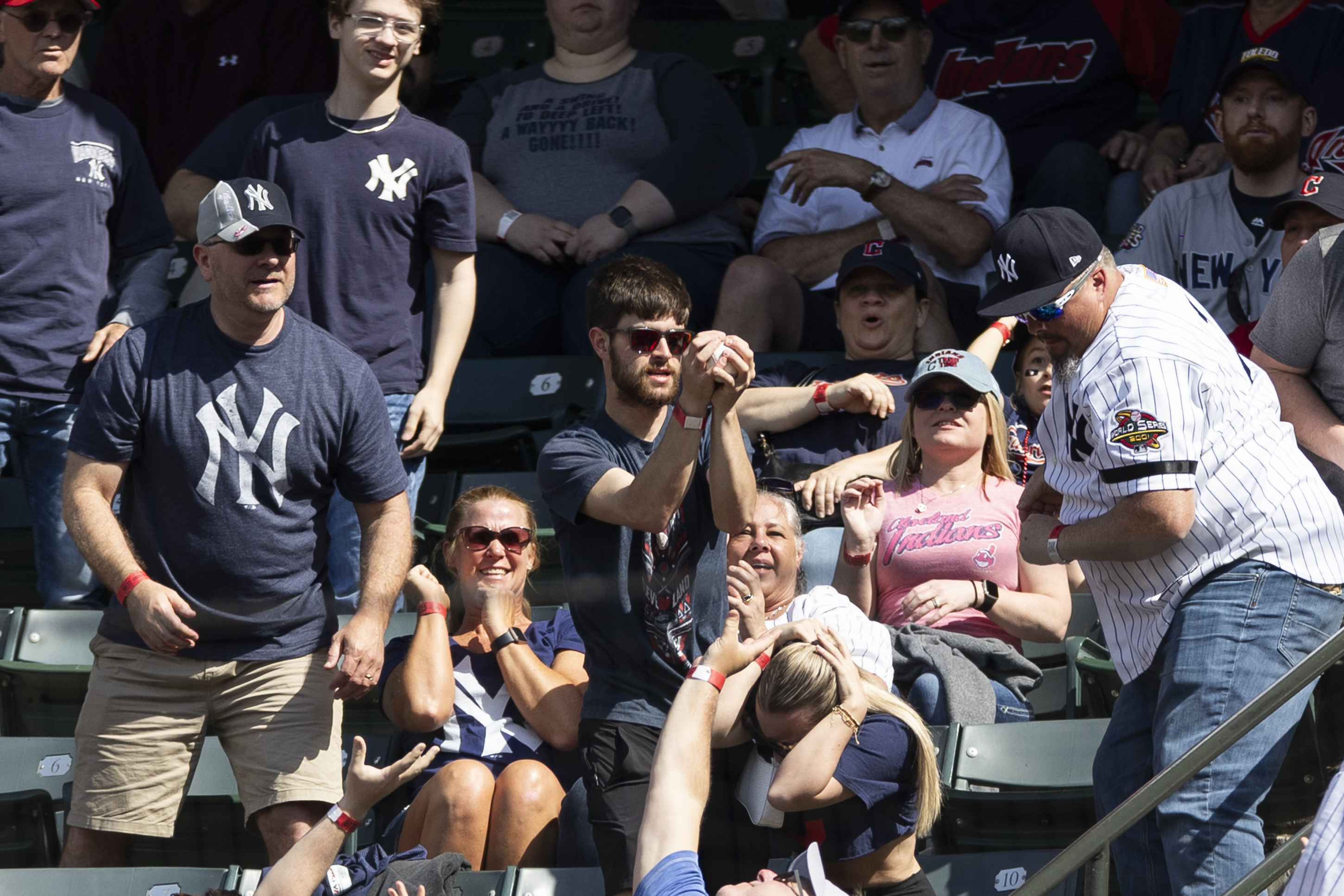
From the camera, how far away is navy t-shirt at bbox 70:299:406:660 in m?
3.13

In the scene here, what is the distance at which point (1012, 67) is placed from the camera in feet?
19.2

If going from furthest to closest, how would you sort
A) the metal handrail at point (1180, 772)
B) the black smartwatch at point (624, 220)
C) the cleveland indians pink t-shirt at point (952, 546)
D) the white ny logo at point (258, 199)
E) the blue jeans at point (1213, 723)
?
the black smartwatch at point (624, 220)
the cleveland indians pink t-shirt at point (952, 546)
the white ny logo at point (258, 199)
the blue jeans at point (1213, 723)
the metal handrail at point (1180, 772)

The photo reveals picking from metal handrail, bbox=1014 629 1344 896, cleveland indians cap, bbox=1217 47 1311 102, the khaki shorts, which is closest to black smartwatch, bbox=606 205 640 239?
cleveland indians cap, bbox=1217 47 1311 102

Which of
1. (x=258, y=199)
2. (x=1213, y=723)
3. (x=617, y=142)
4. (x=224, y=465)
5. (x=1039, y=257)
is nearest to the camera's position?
(x=1213, y=723)

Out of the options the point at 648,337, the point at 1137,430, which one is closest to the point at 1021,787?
the point at 1137,430

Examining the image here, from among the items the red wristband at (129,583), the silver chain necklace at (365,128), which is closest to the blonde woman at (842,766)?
the red wristband at (129,583)

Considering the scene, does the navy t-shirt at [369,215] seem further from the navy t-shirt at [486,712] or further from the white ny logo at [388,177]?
the navy t-shirt at [486,712]

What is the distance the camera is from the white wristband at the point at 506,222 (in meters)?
5.04

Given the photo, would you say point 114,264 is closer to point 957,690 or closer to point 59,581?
point 59,581

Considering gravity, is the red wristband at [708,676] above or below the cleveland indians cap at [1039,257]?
below

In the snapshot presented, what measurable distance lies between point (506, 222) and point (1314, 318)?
282cm

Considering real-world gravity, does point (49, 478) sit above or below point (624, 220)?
below

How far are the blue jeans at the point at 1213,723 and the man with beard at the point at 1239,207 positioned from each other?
1.98 meters

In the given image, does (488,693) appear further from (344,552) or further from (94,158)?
(94,158)
